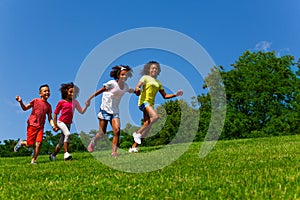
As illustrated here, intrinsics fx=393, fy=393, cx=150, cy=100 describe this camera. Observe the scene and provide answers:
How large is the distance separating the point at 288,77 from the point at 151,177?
47319 mm

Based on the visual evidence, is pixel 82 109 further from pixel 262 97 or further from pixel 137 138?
pixel 262 97

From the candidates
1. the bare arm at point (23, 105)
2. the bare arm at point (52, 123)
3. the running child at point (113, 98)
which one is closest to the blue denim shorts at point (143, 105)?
the running child at point (113, 98)

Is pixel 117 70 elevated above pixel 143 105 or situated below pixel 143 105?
above

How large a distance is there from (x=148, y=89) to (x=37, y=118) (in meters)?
3.60

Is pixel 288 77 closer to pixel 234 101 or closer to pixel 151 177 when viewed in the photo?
pixel 234 101

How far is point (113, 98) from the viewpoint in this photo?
11.9m

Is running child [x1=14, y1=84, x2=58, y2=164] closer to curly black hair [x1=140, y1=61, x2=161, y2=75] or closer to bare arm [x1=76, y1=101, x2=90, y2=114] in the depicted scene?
bare arm [x1=76, y1=101, x2=90, y2=114]

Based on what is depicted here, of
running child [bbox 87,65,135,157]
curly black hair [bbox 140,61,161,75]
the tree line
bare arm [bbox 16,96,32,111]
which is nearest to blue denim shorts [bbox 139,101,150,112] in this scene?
running child [bbox 87,65,135,157]

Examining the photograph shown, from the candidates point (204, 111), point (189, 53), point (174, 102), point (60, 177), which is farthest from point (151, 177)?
point (204, 111)

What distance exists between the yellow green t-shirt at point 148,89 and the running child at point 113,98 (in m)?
0.73

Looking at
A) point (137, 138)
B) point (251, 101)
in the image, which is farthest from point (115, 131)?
point (251, 101)

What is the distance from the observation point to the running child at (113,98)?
1183 centimetres

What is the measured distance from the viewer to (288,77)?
50.1 meters

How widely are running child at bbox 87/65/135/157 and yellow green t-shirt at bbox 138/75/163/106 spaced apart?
73cm
